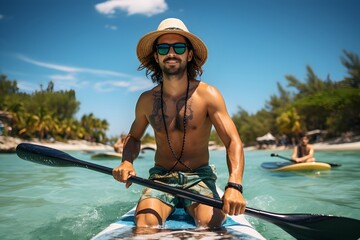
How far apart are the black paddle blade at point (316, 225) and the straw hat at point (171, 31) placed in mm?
1388

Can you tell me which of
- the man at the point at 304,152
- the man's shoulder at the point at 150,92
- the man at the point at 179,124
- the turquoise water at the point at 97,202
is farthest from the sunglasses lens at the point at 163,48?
the man at the point at 304,152

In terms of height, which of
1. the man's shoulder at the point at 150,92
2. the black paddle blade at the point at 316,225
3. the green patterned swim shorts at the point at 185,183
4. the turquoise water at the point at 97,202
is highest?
the man's shoulder at the point at 150,92

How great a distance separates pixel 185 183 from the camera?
8.43 ft

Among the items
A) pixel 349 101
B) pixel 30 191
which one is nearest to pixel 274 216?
pixel 30 191

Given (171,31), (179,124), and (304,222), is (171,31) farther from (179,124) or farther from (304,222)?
(304,222)

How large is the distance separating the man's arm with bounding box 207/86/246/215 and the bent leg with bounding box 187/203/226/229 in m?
Result: 0.34

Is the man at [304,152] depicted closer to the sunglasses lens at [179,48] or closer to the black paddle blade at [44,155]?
the sunglasses lens at [179,48]

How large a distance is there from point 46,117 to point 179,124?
41.9 m

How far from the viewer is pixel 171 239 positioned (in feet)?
6.15

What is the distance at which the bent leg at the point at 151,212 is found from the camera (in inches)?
89.1

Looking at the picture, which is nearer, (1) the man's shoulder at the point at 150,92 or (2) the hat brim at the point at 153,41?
(2) the hat brim at the point at 153,41

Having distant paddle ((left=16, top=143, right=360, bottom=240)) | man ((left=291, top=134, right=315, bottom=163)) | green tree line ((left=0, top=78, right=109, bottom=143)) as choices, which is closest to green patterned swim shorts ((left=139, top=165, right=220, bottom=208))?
distant paddle ((left=16, top=143, right=360, bottom=240))

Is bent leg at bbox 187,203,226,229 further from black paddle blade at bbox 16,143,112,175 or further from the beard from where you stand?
black paddle blade at bbox 16,143,112,175

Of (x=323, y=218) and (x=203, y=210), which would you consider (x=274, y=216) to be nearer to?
(x=323, y=218)
